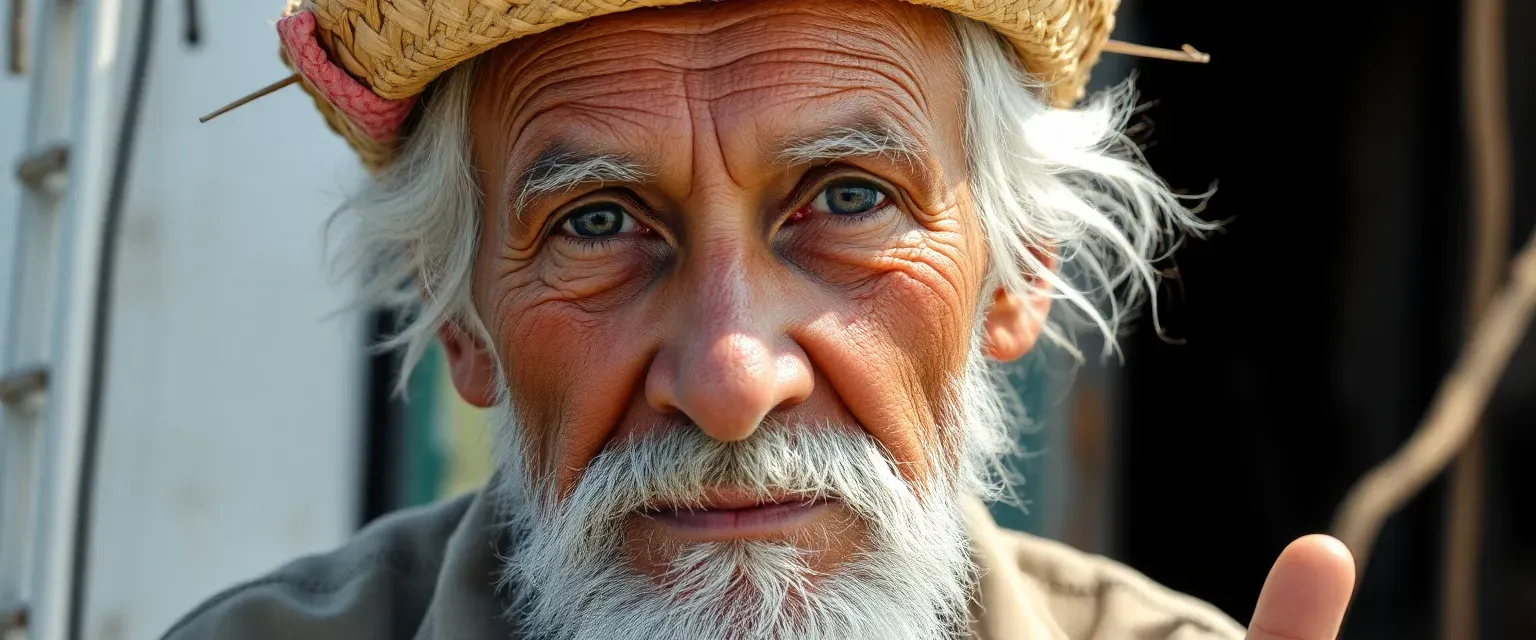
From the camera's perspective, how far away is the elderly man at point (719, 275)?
1.52 metres

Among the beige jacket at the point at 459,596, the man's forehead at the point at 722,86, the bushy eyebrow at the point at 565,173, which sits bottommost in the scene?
the beige jacket at the point at 459,596

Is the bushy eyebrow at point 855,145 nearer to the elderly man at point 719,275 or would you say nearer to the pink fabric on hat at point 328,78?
the elderly man at point 719,275

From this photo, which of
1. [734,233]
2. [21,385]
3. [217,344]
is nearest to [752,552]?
[734,233]

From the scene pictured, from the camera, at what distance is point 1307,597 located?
1231mm

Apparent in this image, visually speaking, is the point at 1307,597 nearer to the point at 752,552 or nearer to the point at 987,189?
the point at 752,552

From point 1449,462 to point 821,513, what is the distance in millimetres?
2319

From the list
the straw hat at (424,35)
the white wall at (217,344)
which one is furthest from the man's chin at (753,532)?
the white wall at (217,344)

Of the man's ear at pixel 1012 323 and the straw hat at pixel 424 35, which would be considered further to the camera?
the man's ear at pixel 1012 323

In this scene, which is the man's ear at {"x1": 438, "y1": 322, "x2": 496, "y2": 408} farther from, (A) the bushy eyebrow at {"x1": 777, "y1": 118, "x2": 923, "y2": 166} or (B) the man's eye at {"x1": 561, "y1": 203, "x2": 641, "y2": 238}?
(A) the bushy eyebrow at {"x1": 777, "y1": 118, "x2": 923, "y2": 166}

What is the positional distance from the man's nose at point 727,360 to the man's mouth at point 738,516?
0.10 metres

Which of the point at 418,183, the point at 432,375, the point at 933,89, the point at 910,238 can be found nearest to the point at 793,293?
the point at 910,238

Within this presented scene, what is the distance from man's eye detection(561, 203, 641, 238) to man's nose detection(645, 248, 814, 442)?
158 millimetres

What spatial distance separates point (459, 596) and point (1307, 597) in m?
1.12

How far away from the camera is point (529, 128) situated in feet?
5.39
